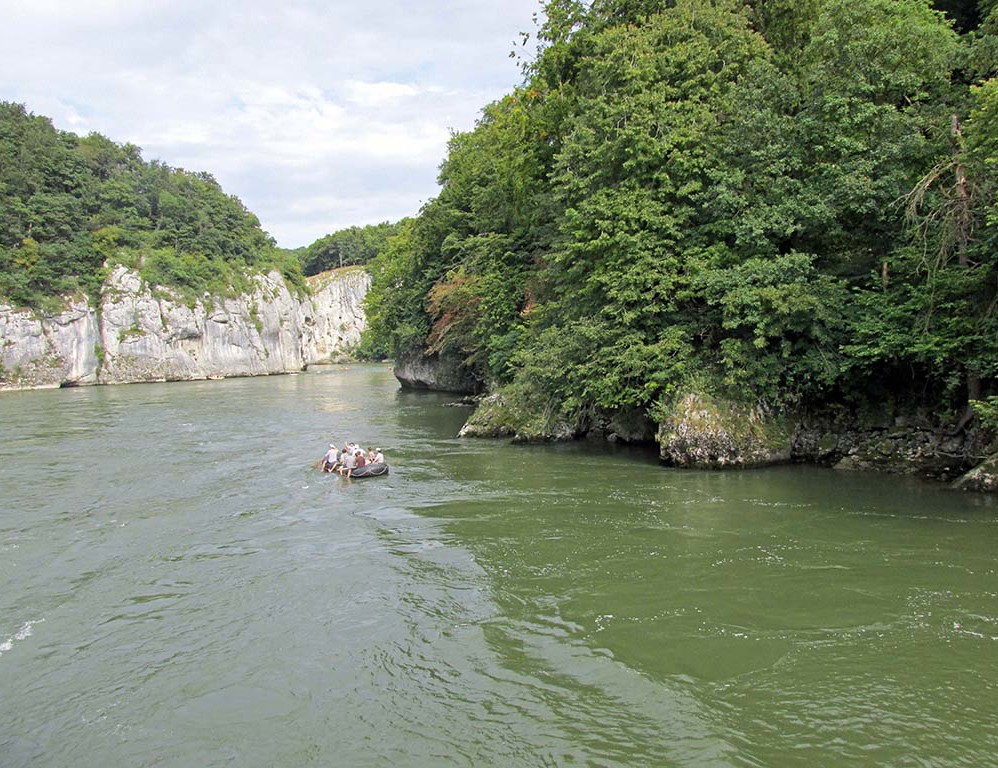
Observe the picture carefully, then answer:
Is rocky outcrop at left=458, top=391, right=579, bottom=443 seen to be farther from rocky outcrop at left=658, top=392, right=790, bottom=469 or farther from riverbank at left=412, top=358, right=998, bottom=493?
rocky outcrop at left=658, top=392, right=790, bottom=469

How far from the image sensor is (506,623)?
8055mm

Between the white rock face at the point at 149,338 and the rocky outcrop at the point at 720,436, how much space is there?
5940 cm

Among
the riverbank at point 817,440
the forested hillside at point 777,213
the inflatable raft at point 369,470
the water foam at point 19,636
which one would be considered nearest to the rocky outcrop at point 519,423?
the forested hillside at point 777,213

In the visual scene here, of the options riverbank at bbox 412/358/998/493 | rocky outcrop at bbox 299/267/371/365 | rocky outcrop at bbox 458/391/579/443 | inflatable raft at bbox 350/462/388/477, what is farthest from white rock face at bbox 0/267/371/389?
riverbank at bbox 412/358/998/493

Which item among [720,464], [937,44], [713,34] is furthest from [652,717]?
[713,34]

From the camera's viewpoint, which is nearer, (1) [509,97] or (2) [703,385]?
(2) [703,385]

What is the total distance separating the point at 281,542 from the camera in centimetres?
1162

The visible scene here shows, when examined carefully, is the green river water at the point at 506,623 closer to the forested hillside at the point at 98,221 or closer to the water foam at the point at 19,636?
the water foam at the point at 19,636

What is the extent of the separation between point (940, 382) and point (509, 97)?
71.9 feet

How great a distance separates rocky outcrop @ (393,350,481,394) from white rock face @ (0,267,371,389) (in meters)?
32.2

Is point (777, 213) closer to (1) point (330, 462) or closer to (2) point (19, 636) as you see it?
(1) point (330, 462)

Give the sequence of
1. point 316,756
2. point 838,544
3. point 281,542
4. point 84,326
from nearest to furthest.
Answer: point 316,756 < point 838,544 < point 281,542 < point 84,326

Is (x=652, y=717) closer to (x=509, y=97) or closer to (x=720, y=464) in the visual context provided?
(x=720, y=464)

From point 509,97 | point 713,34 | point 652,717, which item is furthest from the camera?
point 509,97
